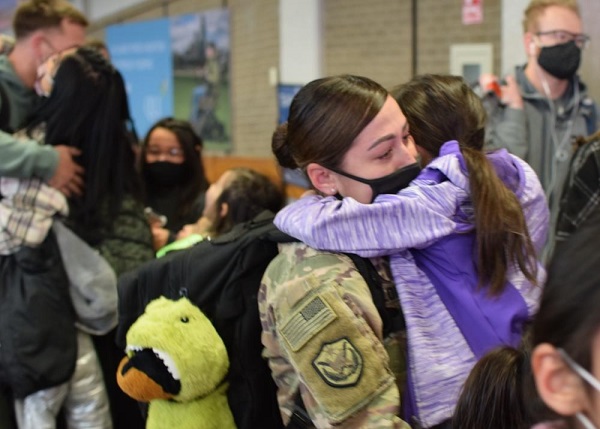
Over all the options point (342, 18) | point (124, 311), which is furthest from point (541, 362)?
point (342, 18)

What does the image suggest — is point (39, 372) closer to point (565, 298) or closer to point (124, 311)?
point (124, 311)

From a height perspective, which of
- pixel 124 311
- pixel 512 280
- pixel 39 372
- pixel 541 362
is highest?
pixel 541 362

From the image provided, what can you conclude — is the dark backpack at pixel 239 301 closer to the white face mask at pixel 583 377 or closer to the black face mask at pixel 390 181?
the black face mask at pixel 390 181

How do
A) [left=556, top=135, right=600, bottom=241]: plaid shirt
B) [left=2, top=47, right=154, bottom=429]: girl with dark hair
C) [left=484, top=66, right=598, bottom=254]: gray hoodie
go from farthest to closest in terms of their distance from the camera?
[left=484, top=66, right=598, bottom=254]: gray hoodie < [left=2, top=47, right=154, bottom=429]: girl with dark hair < [left=556, top=135, right=600, bottom=241]: plaid shirt

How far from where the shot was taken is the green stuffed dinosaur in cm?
157

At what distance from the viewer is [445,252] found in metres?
1.43

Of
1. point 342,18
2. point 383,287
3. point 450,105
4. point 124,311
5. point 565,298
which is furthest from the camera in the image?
point 342,18

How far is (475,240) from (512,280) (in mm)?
112

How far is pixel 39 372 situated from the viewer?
2.12m

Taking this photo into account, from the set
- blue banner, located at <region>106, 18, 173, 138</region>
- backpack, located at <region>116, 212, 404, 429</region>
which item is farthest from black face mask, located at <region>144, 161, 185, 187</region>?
blue banner, located at <region>106, 18, 173, 138</region>

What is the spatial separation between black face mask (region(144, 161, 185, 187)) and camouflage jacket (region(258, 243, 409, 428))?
1.83m

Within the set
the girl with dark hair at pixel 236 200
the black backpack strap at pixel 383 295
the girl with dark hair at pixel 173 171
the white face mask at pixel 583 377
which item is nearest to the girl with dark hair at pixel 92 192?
the girl with dark hair at pixel 236 200

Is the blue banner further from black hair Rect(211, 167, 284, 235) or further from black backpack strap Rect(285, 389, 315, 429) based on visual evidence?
black backpack strap Rect(285, 389, 315, 429)

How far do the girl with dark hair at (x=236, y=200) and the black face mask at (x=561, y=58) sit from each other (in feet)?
3.71
